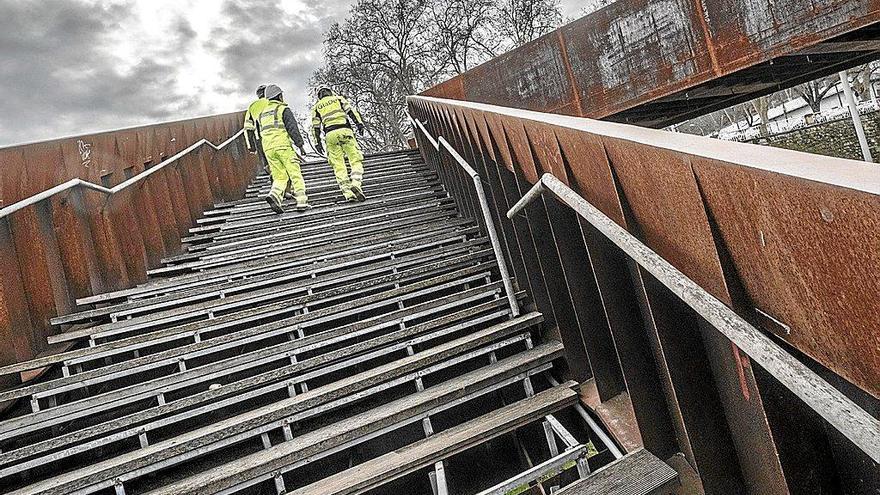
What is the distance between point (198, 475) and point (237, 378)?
0.95 meters

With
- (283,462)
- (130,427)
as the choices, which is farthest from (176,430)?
(283,462)

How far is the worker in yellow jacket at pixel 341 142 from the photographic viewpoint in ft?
23.8

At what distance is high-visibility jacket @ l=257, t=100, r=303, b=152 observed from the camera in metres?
6.85

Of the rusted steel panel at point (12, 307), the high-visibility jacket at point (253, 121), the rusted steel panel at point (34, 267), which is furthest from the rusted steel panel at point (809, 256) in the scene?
the high-visibility jacket at point (253, 121)

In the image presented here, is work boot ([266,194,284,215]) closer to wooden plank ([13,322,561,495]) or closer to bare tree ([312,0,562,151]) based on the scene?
wooden plank ([13,322,561,495])

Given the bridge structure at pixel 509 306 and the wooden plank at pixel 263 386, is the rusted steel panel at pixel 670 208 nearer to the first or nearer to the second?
the bridge structure at pixel 509 306

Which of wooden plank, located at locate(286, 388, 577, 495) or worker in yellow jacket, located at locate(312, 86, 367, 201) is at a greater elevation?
worker in yellow jacket, located at locate(312, 86, 367, 201)

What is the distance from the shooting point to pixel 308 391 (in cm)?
314

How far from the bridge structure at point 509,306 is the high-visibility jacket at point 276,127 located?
3.23 ft

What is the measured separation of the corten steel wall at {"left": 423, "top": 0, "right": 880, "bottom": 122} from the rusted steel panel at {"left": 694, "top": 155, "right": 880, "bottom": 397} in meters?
4.21

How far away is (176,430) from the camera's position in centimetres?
302

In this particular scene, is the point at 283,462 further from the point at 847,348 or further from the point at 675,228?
the point at 847,348

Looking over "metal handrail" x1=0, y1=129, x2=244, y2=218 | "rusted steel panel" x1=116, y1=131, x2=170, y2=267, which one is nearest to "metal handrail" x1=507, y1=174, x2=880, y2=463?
"metal handrail" x1=0, y1=129, x2=244, y2=218

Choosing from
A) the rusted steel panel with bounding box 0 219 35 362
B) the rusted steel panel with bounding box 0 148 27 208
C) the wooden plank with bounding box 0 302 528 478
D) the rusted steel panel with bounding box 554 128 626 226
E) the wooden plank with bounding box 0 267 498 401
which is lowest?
the wooden plank with bounding box 0 302 528 478
